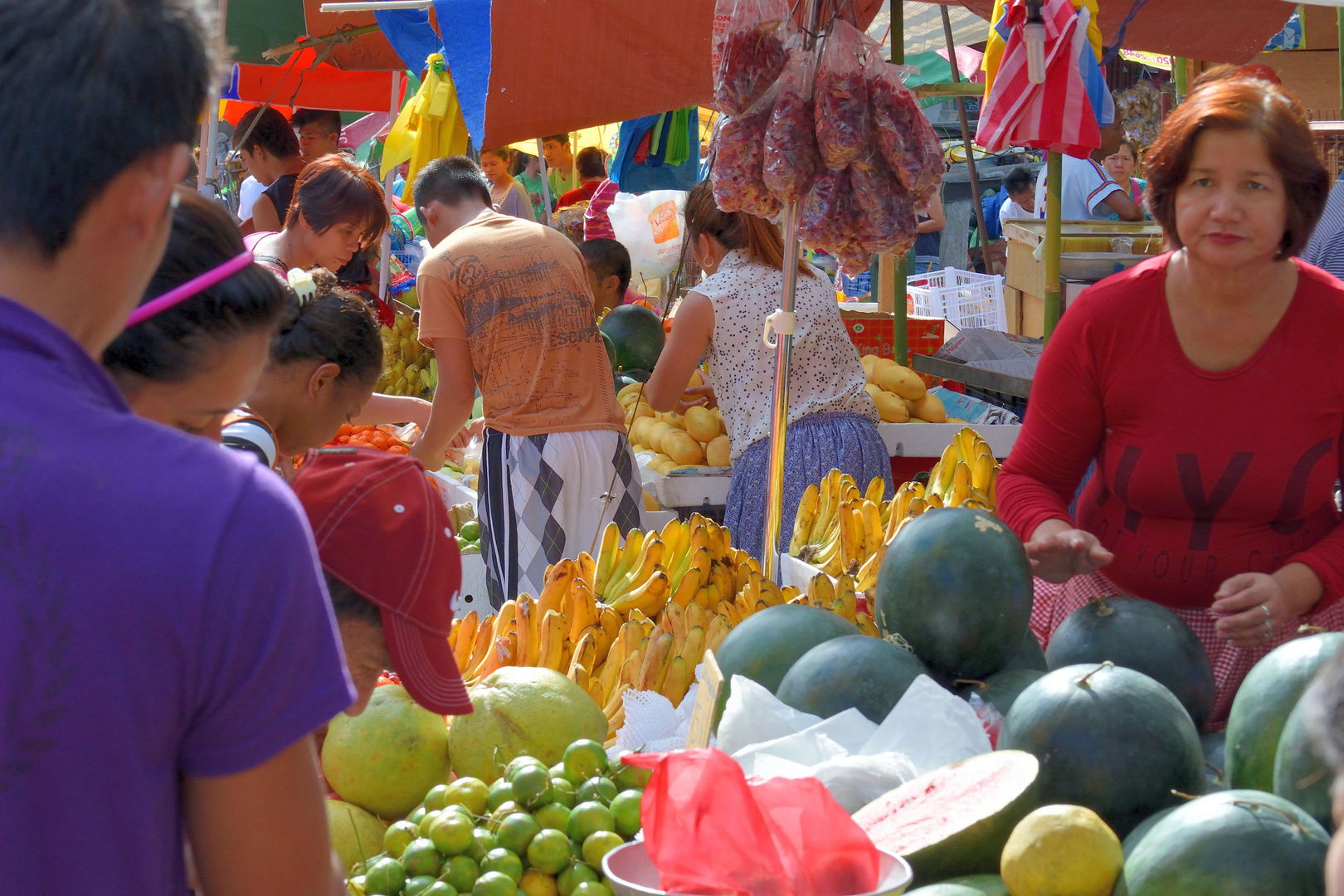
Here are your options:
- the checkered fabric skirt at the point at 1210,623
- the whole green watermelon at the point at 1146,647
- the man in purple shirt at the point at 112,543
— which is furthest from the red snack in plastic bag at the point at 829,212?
the man in purple shirt at the point at 112,543

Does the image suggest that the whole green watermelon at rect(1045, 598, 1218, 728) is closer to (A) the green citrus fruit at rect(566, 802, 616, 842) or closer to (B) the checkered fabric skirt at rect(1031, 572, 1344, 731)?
(B) the checkered fabric skirt at rect(1031, 572, 1344, 731)

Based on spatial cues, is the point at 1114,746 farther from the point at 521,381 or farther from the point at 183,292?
the point at 521,381

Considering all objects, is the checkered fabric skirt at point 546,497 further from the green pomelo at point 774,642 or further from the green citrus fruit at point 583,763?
the green citrus fruit at point 583,763

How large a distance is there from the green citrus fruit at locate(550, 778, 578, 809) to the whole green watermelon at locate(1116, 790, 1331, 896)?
0.66m

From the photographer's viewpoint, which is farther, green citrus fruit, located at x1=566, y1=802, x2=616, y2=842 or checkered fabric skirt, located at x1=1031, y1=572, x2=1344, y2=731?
checkered fabric skirt, located at x1=1031, y1=572, x2=1344, y2=731

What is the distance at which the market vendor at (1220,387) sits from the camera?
211 cm

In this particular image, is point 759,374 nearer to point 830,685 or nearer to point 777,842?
point 830,685

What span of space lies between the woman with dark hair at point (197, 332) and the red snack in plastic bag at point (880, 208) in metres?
1.75

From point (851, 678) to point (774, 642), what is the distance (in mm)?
217


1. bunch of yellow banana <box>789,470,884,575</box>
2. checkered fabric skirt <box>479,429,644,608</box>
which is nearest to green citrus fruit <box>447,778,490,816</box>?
bunch of yellow banana <box>789,470,884,575</box>

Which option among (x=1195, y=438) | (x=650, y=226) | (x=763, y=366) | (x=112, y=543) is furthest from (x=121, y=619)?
(x=650, y=226)

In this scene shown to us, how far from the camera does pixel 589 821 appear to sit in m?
1.42

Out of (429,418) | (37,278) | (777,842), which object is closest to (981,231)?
(429,418)

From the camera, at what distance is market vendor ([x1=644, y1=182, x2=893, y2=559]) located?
4.02 meters
